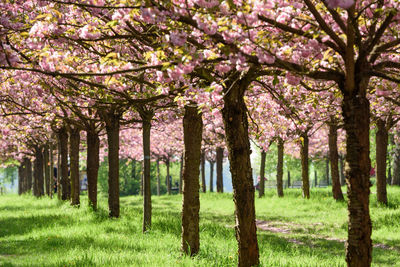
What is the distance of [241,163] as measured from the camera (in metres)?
6.57

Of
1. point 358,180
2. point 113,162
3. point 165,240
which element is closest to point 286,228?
point 165,240

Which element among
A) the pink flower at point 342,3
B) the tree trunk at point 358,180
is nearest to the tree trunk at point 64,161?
the tree trunk at point 358,180

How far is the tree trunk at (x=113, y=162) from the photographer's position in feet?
45.5

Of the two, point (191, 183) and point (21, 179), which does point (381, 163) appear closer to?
point (191, 183)

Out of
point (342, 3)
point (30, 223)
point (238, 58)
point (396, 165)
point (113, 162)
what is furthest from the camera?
point (396, 165)

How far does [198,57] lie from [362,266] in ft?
9.82

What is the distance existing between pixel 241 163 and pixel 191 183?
6.56ft

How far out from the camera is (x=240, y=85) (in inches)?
258

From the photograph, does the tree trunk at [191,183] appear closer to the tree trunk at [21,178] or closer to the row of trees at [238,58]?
the row of trees at [238,58]

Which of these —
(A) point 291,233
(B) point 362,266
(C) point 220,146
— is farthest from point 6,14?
(C) point 220,146

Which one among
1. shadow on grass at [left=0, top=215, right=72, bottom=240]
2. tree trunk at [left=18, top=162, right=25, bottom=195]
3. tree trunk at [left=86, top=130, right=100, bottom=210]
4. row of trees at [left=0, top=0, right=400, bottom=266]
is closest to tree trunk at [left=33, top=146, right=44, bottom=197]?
shadow on grass at [left=0, top=215, right=72, bottom=240]

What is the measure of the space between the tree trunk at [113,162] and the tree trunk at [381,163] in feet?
33.2

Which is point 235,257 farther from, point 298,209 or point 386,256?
point 298,209

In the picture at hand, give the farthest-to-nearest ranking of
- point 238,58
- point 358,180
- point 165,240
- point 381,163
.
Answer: point 381,163
point 165,240
point 358,180
point 238,58
